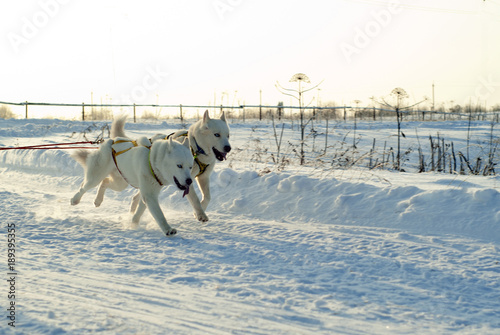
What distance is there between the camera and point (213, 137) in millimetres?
5539

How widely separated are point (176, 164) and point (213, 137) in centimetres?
80

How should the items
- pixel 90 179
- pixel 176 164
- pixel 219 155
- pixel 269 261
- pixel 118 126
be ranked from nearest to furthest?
pixel 269 261 → pixel 176 164 → pixel 219 155 → pixel 90 179 → pixel 118 126

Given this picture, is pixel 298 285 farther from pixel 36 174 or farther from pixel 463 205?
pixel 36 174

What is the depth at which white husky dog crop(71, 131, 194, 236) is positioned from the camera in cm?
489

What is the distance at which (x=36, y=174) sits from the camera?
10.0m

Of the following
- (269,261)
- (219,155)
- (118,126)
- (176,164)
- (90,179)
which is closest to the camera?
(269,261)

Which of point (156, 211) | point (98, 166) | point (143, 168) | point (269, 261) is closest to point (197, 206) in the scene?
point (156, 211)

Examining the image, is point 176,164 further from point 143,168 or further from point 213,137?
point 213,137

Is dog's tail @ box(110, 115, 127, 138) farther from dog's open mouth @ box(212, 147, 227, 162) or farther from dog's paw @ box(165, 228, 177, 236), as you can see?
dog's paw @ box(165, 228, 177, 236)

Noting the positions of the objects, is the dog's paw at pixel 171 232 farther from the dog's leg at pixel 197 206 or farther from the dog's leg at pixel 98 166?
the dog's leg at pixel 98 166

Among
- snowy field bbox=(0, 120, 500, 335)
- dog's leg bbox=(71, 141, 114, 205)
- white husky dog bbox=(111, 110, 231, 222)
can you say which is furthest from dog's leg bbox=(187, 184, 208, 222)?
dog's leg bbox=(71, 141, 114, 205)

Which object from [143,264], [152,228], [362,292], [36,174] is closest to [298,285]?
[362,292]

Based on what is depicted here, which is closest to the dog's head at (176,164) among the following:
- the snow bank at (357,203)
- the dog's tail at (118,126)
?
the snow bank at (357,203)

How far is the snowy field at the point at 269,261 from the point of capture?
2.75m
